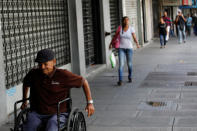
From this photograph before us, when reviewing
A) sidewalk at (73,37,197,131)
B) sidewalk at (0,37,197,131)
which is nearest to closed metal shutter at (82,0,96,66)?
sidewalk at (0,37,197,131)

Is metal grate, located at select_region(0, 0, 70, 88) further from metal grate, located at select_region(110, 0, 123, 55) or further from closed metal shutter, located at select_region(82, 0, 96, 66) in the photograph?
metal grate, located at select_region(110, 0, 123, 55)

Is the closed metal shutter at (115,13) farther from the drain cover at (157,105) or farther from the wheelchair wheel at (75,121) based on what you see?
the wheelchair wheel at (75,121)

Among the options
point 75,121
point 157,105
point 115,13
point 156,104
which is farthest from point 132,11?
point 75,121

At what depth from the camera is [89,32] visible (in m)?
15.1

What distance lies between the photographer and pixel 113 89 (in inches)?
437

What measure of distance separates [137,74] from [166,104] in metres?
4.38

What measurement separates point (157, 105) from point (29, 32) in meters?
3.18

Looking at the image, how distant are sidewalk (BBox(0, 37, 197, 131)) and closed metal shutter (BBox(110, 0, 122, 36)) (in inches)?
123

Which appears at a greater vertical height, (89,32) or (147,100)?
(89,32)

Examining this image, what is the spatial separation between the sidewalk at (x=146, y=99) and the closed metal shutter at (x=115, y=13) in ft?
10.3

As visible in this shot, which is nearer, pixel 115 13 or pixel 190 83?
pixel 190 83

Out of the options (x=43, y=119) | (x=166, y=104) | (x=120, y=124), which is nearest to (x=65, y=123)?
(x=43, y=119)

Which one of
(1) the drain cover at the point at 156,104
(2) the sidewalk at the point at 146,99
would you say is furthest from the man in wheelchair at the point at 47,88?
(1) the drain cover at the point at 156,104

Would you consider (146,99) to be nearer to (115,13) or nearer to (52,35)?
(52,35)
